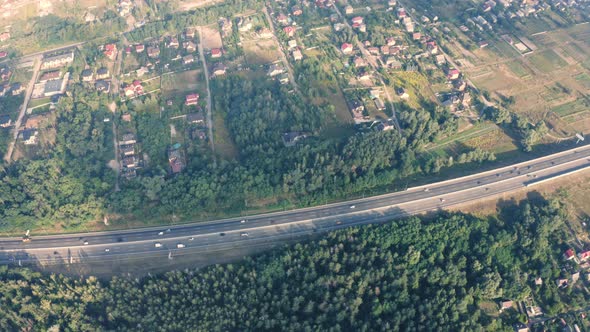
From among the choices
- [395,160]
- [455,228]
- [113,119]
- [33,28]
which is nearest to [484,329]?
[455,228]

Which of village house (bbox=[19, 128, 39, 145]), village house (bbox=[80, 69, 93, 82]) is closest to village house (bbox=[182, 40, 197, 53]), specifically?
village house (bbox=[80, 69, 93, 82])

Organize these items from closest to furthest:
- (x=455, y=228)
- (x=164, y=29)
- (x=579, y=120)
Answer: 1. (x=455, y=228)
2. (x=579, y=120)
3. (x=164, y=29)

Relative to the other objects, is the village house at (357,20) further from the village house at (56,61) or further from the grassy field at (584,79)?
the village house at (56,61)

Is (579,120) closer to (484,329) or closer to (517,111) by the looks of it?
(517,111)

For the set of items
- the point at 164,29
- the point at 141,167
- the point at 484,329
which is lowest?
the point at 484,329

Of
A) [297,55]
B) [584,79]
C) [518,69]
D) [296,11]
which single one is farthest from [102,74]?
[584,79]

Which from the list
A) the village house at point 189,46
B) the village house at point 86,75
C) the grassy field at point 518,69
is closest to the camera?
the village house at point 86,75

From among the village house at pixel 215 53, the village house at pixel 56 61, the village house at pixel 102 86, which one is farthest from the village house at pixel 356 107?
the village house at pixel 56 61
